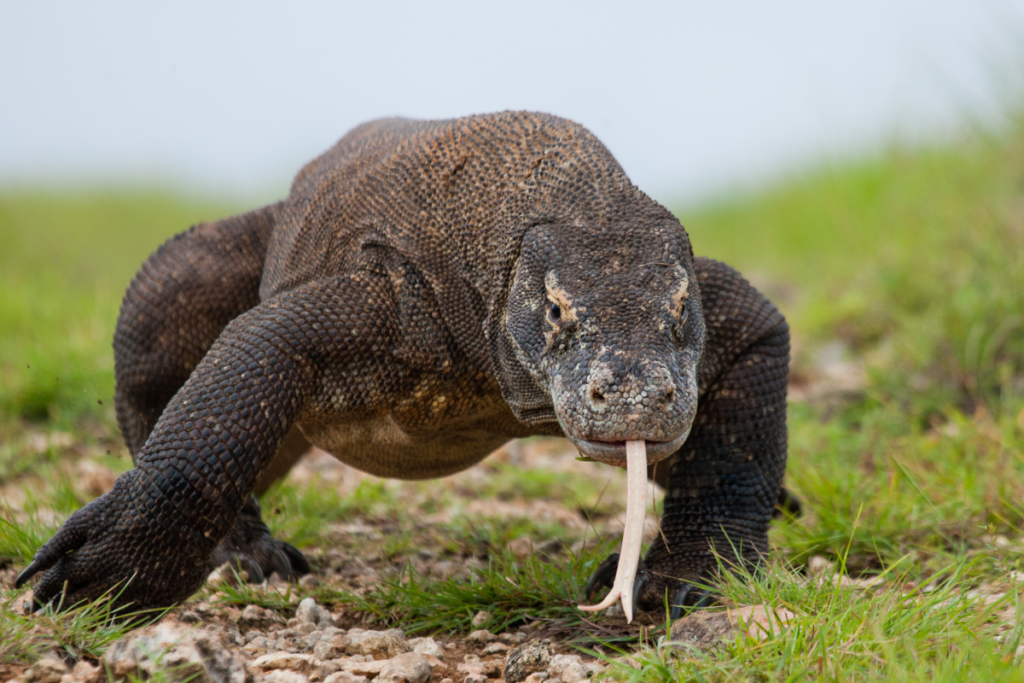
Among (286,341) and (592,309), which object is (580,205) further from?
(286,341)

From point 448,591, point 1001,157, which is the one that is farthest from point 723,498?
point 1001,157

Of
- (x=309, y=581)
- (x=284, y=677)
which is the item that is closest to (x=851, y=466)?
(x=309, y=581)

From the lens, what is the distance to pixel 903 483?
423cm

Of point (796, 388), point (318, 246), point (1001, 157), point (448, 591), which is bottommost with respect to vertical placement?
point (796, 388)

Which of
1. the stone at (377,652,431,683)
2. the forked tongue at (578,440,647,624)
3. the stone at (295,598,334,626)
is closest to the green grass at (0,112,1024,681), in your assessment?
the stone at (295,598,334,626)

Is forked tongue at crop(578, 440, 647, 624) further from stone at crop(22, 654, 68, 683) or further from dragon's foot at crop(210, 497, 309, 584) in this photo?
dragon's foot at crop(210, 497, 309, 584)

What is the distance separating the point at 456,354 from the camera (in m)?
3.15

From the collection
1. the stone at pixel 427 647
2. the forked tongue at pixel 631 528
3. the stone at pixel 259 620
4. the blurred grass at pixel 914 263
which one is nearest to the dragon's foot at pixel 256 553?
the stone at pixel 259 620

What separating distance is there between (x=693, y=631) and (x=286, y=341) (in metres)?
1.37

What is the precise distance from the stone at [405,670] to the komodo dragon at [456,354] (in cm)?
64

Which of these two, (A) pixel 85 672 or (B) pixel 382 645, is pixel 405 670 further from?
(A) pixel 85 672

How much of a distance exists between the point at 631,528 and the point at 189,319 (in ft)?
6.86

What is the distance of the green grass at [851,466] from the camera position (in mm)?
2504

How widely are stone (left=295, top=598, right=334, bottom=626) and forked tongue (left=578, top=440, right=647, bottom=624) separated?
1.27 meters
